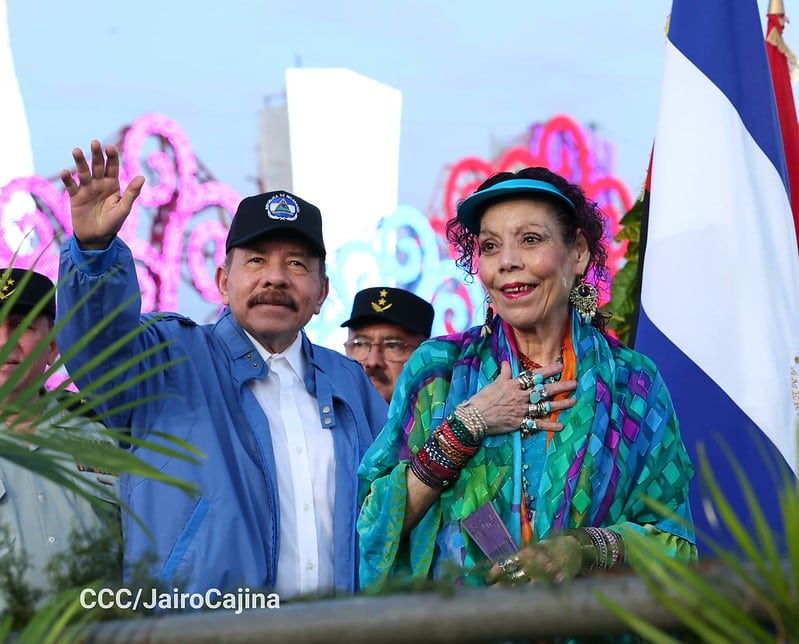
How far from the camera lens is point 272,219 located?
356 cm

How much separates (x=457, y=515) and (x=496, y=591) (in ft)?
4.54

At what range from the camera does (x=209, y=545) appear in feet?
9.87

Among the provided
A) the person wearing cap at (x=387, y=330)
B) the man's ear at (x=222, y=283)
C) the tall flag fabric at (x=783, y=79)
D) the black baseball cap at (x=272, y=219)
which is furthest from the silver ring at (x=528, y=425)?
the tall flag fabric at (x=783, y=79)

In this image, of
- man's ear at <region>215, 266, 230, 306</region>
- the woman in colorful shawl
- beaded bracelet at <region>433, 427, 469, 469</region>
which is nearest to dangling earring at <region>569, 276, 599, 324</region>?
the woman in colorful shawl

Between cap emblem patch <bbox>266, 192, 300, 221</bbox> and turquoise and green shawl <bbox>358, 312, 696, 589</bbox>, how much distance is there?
3.16 ft

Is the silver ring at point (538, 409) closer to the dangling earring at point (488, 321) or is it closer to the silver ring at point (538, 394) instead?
the silver ring at point (538, 394)

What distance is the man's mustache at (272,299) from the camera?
3523mm

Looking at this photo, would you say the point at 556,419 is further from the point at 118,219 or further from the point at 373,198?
the point at 373,198

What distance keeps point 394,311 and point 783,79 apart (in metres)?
2.07

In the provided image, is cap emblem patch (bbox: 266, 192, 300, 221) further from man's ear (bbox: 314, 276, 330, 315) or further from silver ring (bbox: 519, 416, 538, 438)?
silver ring (bbox: 519, 416, 538, 438)

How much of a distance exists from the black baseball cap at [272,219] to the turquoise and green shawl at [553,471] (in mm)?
934

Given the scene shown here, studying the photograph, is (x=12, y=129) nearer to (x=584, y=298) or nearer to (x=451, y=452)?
(x=584, y=298)

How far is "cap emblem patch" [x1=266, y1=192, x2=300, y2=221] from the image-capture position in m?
3.58

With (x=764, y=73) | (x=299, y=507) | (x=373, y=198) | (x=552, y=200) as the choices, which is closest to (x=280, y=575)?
(x=299, y=507)
